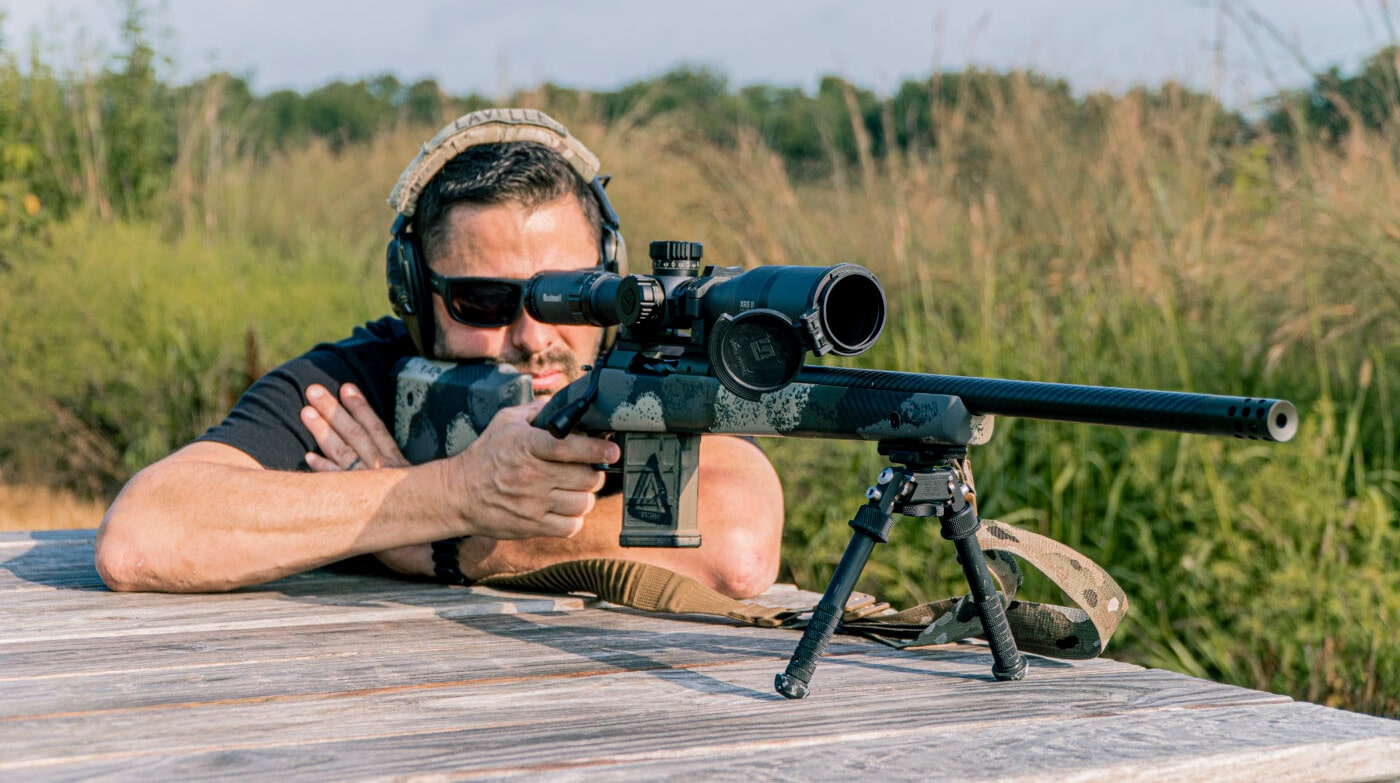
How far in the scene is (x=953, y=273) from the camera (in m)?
6.73

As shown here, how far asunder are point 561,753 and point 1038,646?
106 cm

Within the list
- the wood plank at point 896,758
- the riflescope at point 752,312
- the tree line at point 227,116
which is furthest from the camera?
the tree line at point 227,116

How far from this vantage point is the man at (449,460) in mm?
3051

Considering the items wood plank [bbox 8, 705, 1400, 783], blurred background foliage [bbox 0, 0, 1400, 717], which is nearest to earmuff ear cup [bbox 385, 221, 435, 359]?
wood plank [bbox 8, 705, 1400, 783]

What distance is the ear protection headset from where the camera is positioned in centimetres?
355

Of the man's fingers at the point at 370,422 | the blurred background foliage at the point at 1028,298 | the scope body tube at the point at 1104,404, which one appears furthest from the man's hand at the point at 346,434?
the blurred background foliage at the point at 1028,298

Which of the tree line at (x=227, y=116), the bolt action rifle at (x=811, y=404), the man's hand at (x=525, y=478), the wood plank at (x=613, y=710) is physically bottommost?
the wood plank at (x=613, y=710)

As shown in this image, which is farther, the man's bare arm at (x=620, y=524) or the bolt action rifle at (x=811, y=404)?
the man's bare arm at (x=620, y=524)

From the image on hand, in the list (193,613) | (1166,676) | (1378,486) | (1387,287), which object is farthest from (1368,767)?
(1387,287)

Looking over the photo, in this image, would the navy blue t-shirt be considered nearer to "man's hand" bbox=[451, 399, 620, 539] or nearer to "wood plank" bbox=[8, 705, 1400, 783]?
"man's hand" bbox=[451, 399, 620, 539]

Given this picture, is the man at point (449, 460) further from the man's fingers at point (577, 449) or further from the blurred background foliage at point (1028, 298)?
the blurred background foliage at point (1028, 298)

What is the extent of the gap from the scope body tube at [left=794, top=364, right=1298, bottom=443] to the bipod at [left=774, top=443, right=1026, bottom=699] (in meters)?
0.11

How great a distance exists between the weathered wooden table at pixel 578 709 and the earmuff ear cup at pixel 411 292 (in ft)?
3.09

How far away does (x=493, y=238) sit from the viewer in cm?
349
